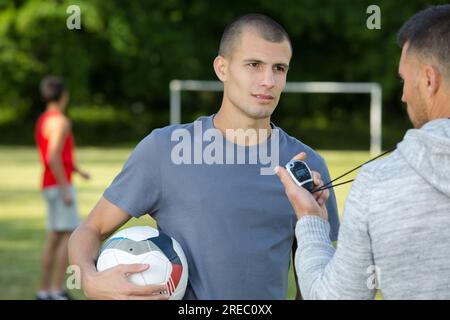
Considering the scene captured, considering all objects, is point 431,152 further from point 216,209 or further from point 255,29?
point 255,29

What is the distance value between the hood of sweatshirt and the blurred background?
29.8 metres

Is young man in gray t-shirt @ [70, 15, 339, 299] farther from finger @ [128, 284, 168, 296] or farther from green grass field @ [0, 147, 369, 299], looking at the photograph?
green grass field @ [0, 147, 369, 299]

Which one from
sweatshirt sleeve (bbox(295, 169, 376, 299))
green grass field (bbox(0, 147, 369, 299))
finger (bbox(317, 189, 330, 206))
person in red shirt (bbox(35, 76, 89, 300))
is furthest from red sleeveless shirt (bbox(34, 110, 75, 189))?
sweatshirt sleeve (bbox(295, 169, 376, 299))

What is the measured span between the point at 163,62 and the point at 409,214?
36.0 meters

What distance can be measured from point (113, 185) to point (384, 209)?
1.60 metres

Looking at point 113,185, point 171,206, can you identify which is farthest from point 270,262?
point 113,185

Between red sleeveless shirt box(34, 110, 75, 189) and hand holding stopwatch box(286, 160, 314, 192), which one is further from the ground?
hand holding stopwatch box(286, 160, 314, 192)

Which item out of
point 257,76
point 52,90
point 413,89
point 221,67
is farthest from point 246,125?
point 52,90

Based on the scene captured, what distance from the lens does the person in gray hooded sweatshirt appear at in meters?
2.48

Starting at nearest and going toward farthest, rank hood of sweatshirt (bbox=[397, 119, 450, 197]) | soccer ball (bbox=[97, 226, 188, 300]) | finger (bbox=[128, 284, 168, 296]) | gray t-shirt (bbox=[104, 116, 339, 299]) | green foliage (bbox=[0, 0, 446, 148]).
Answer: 1. hood of sweatshirt (bbox=[397, 119, 450, 197])
2. finger (bbox=[128, 284, 168, 296])
3. soccer ball (bbox=[97, 226, 188, 300])
4. gray t-shirt (bbox=[104, 116, 339, 299])
5. green foliage (bbox=[0, 0, 446, 148])

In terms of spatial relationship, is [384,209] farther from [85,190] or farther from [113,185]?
[85,190]

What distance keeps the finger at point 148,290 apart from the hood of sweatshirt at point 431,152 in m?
1.27

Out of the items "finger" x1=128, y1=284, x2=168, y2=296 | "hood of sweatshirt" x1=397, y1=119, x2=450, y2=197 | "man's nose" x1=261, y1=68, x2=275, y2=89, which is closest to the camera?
"hood of sweatshirt" x1=397, y1=119, x2=450, y2=197

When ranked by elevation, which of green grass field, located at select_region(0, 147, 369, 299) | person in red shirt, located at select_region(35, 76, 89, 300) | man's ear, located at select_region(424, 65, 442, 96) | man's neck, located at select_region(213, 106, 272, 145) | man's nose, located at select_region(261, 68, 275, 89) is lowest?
green grass field, located at select_region(0, 147, 369, 299)
